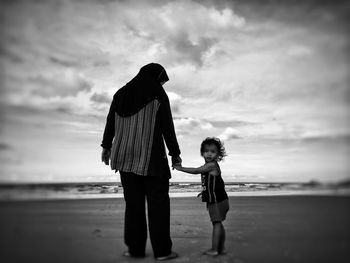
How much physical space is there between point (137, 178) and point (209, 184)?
0.74 metres

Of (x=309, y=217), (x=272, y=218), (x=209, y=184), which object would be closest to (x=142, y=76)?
(x=209, y=184)

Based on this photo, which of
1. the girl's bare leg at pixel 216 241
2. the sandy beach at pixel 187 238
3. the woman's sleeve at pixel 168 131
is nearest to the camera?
the sandy beach at pixel 187 238

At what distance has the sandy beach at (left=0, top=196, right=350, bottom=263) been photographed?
288 centimetres

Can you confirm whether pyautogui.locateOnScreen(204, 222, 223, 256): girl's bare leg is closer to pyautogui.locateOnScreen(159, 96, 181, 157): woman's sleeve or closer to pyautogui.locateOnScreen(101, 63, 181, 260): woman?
pyautogui.locateOnScreen(101, 63, 181, 260): woman

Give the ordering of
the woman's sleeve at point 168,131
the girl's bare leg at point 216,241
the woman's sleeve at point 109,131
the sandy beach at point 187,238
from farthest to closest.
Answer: the woman's sleeve at point 109,131 < the woman's sleeve at point 168,131 < the girl's bare leg at point 216,241 < the sandy beach at point 187,238

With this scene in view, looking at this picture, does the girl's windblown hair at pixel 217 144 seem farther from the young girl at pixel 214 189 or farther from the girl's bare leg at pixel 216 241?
the girl's bare leg at pixel 216 241

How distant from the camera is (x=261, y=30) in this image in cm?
518

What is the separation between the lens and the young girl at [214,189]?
10.0 feet

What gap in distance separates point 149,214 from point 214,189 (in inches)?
27.7

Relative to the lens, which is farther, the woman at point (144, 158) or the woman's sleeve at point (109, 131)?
the woman's sleeve at point (109, 131)

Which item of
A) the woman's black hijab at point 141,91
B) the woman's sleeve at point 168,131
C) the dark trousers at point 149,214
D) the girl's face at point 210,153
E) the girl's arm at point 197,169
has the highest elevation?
the woman's black hijab at point 141,91

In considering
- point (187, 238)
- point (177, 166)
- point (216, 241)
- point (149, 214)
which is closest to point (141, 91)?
point (177, 166)

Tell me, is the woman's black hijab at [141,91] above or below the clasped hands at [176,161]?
above

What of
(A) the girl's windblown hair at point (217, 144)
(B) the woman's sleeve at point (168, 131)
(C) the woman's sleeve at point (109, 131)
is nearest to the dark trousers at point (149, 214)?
(B) the woman's sleeve at point (168, 131)
